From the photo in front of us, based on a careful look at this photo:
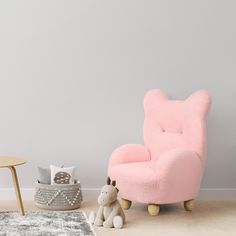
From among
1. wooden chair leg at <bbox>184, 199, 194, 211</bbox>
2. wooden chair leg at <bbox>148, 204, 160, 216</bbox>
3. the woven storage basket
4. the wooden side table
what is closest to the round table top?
the wooden side table

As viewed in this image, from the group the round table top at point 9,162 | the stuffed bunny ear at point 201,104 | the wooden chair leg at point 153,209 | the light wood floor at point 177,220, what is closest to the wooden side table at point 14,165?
the round table top at point 9,162

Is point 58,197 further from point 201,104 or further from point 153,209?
point 201,104

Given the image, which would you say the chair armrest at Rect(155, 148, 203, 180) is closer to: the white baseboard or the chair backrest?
the chair backrest

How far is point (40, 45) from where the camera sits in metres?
4.20

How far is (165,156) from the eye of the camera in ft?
12.0

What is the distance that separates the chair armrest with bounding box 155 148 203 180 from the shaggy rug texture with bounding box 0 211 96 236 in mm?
619

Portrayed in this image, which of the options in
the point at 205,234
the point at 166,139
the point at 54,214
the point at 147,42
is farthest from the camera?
the point at 147,42

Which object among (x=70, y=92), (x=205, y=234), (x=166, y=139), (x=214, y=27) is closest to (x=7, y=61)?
(x=70, y=92)

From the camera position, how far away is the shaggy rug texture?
3.15m

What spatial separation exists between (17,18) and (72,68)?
581mm

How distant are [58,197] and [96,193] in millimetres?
508

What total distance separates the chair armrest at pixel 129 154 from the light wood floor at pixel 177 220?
0.35 m

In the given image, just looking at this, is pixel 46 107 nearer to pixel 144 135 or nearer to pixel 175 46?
pixel 144 135

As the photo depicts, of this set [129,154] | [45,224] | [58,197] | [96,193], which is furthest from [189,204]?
[45,224]
